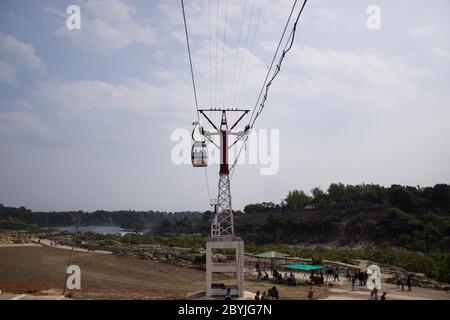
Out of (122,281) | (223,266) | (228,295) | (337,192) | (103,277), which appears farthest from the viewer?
(337,192)

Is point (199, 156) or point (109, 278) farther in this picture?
point (109, 278)

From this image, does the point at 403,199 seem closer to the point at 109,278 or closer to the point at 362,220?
the point at 362,220

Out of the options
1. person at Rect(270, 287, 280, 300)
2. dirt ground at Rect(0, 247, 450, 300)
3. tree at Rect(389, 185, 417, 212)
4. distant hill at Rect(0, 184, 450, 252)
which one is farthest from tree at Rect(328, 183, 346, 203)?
person at Rect(270, 287, 280, 300)

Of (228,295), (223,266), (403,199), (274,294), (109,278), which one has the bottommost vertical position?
(109,278)

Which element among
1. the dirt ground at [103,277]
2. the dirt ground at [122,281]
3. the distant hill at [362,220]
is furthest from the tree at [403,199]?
the dirt ground at [103,277]

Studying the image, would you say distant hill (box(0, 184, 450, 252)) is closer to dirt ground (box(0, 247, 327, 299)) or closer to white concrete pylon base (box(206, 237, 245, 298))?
dirt ground (box(0, 247, 327, 299))

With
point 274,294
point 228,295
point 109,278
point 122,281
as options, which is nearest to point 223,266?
point 228,295

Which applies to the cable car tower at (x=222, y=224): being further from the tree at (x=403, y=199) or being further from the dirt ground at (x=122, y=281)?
the tree at (x=403, y=199)

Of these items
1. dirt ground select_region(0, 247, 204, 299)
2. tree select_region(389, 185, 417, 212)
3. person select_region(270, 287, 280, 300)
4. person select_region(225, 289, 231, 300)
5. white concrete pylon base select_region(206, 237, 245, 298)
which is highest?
tree select_region(389, 185, 417, 212)

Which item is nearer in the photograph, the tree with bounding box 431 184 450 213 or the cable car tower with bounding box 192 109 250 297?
the cable car tower with bounding box 192 109 250 297

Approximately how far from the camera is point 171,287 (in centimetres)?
2961
